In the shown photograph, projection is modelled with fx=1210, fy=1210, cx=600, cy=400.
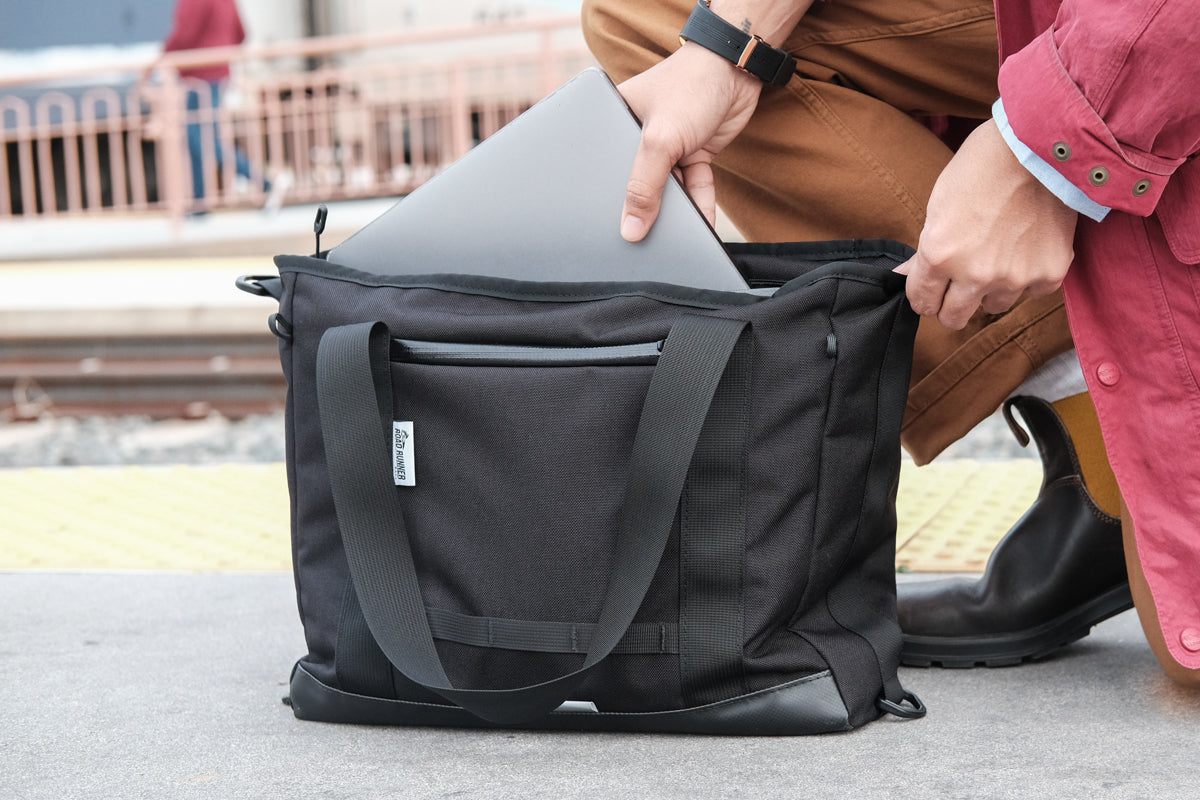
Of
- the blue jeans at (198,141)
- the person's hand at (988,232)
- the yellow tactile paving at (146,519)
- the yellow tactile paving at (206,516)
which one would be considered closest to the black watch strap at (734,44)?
the person's hand at (988,232)

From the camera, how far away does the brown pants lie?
59.6 inches

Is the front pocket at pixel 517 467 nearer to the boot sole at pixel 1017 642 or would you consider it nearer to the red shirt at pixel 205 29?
the boot sole at pixel 1017 642

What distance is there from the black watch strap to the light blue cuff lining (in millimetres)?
384

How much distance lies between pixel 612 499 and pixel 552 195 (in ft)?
1.20

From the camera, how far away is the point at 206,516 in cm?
246

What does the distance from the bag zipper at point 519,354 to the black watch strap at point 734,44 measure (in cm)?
48

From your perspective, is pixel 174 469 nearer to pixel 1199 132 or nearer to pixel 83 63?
pixel 1199 132

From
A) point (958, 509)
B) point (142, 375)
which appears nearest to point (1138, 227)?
point (958, 509)

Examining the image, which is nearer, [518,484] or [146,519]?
[518,484]

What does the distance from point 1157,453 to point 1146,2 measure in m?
0.47

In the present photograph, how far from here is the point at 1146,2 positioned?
3.69 feet

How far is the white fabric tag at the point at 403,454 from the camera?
1294 millimetres

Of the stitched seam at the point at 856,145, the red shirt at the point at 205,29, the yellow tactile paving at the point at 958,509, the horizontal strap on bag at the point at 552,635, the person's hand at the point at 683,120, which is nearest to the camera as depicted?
the horizontal strap on bag at the point at 552,635

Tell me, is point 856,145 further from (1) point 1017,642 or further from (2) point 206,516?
(2) point 206,516
